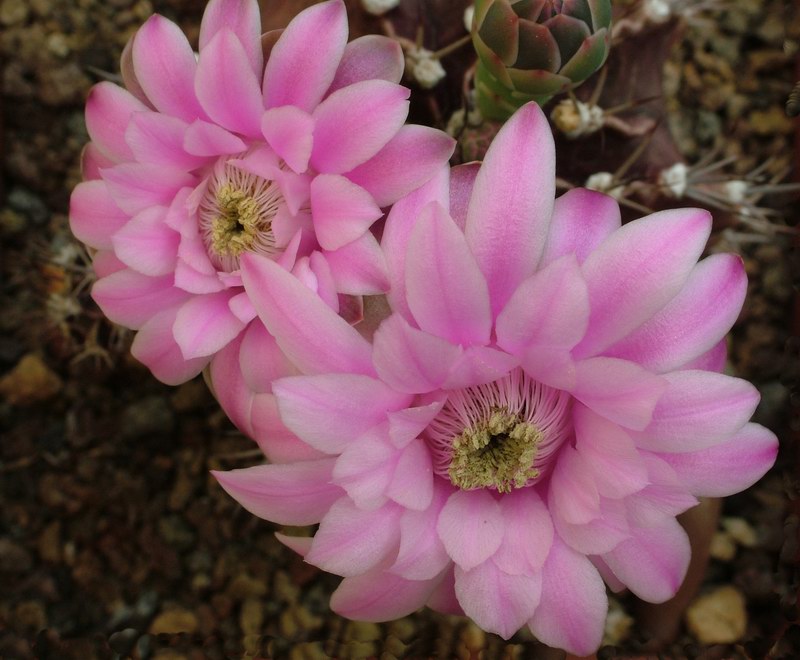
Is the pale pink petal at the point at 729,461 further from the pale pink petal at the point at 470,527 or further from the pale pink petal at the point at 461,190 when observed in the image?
the pale pink petal at the point at 461,190

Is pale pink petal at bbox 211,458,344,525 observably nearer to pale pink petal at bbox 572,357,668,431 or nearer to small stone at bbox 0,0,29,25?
pale pink petal at bbox 572,357,668,431

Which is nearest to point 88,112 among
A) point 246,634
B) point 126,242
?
point 126,242

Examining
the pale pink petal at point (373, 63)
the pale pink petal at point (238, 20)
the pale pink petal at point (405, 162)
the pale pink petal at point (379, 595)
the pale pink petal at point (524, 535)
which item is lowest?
the pale pink petal at point (379, 595)

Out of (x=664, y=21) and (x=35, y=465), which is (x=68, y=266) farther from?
(x=664, y=21)

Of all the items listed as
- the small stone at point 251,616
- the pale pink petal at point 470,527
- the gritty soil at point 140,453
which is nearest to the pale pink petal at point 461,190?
the pale pink petal at point 470,527

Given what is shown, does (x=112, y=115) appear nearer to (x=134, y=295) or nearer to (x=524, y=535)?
(x=134, y=295)

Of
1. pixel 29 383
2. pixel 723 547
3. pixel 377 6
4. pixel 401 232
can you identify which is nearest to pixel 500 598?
pixel 401 232

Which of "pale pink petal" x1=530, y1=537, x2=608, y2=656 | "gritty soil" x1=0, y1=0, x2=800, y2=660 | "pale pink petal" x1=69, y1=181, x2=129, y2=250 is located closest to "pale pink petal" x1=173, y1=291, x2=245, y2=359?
"pale pink petal" x1=69, y1=181, x2=129, y2=250
